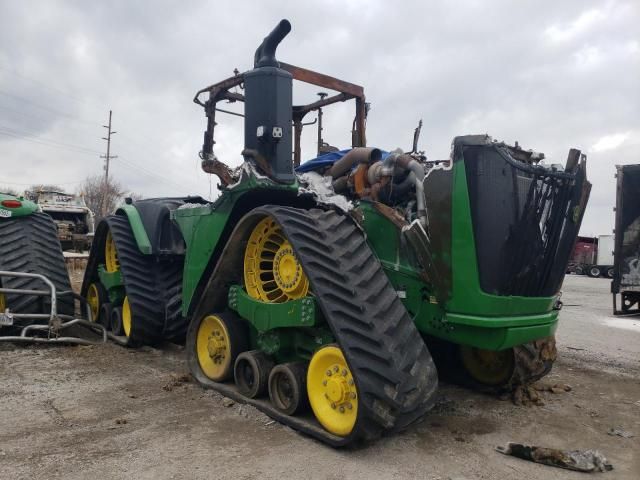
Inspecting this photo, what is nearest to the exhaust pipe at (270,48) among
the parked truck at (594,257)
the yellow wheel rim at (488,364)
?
the yellow wheel rim at (488,364)

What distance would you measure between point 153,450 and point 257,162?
2.28m

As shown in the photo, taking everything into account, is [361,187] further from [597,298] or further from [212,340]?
[597,298]

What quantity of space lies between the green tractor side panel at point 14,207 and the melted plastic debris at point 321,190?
158 inches

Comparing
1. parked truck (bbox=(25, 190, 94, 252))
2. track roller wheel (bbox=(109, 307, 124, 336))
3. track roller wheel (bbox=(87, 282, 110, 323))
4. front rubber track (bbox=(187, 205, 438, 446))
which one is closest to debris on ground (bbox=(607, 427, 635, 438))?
front rubber track (bbox=(187, 205, 438, 446))

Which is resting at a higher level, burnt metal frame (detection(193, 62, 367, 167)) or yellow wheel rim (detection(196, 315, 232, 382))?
burnt metal frame (detection(193, 62, 367, 167))

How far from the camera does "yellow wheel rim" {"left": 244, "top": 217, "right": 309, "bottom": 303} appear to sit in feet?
13.8

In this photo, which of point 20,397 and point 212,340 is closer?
point 20,397

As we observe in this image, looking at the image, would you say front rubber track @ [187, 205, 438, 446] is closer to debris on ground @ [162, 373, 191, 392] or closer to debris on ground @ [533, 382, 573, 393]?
debris on ground @ [162, 373, 191, 392]

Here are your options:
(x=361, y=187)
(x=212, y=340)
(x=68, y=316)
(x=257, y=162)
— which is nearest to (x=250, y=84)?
(x=257, y=162)

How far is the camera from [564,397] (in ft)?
16.7

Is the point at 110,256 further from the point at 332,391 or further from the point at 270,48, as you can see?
the point at 332,391

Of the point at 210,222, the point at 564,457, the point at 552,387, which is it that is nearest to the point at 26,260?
the point at 210,222

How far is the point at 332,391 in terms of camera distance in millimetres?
3670

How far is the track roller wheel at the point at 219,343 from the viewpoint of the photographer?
4.82 metres
